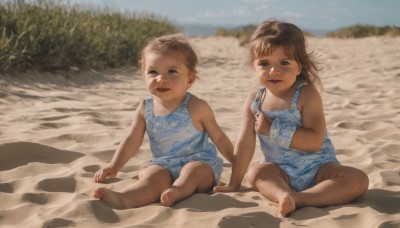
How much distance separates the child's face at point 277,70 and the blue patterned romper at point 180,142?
446mm

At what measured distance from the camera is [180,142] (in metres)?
2.87

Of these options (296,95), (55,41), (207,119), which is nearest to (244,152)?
(207,119)

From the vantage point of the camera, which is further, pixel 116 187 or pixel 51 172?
pixel 51 172

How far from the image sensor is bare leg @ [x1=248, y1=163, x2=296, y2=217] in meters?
2.36

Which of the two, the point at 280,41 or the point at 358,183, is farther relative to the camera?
the point at 280,41

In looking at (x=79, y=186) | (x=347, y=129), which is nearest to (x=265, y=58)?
(x=79, y=186)

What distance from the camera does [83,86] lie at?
6.89m

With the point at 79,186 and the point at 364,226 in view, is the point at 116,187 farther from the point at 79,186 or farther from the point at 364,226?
the point at 364,226

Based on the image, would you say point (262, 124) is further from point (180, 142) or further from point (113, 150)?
point (113, 150)

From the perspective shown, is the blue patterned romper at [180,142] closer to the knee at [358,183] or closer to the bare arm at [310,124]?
the bare arm at [310,124]

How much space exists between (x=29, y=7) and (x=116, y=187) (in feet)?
18.9

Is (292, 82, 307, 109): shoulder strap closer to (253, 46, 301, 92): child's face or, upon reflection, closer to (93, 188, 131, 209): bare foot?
(253, 46, 301, 92): child's face

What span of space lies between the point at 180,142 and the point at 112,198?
54cm

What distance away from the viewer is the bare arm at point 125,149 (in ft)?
9.44
